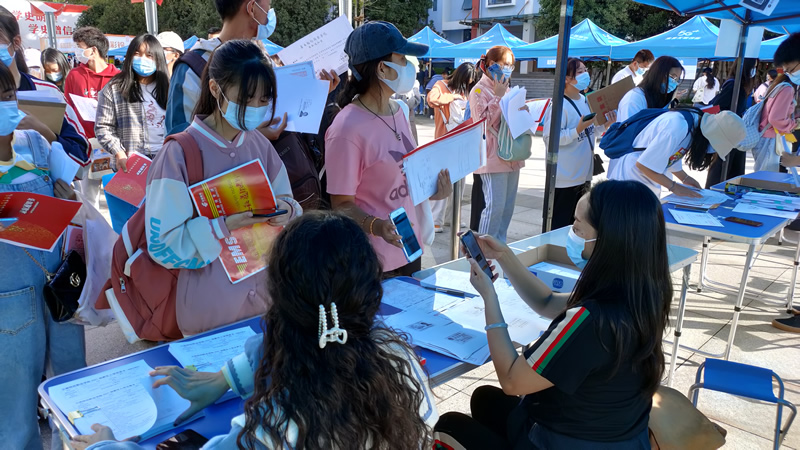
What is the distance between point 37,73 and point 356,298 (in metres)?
7.68

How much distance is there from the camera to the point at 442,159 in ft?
7.57

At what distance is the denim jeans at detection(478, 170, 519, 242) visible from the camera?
4715 millimetres

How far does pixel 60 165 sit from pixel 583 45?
1213 centimetres

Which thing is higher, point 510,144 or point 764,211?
point 510,144

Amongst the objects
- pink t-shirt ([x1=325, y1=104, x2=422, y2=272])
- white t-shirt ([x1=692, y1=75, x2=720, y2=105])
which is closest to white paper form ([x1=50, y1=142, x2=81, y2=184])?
pink t-shirt ([x1=325, y1=104, x2=422, y2=272])

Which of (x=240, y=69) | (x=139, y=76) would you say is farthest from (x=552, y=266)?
(x=139, y=76)

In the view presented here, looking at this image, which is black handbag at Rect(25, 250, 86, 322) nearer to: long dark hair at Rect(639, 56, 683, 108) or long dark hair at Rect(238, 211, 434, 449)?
long dark hair at Rect(238, 211, 434, 449)

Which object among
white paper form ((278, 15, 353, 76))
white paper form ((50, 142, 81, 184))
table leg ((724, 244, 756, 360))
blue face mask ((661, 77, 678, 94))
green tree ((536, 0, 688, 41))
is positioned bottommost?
table leg ((724, 244, 756, 360))

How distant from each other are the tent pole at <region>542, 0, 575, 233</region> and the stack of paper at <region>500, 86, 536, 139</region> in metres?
0.61

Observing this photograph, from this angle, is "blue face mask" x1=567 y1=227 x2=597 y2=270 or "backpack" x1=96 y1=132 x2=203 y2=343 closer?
"backpack" x1=96 y1=132 x2=203 y2=343

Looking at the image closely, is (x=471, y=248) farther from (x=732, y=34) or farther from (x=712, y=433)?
(x=732, y=34)

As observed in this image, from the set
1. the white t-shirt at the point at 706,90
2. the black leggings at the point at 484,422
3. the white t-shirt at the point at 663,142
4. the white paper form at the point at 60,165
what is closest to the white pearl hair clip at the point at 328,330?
the black leggings at the point at 484,422

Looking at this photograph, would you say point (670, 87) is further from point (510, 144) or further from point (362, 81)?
point (362, 81)

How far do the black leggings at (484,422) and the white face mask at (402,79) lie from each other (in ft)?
4.27
